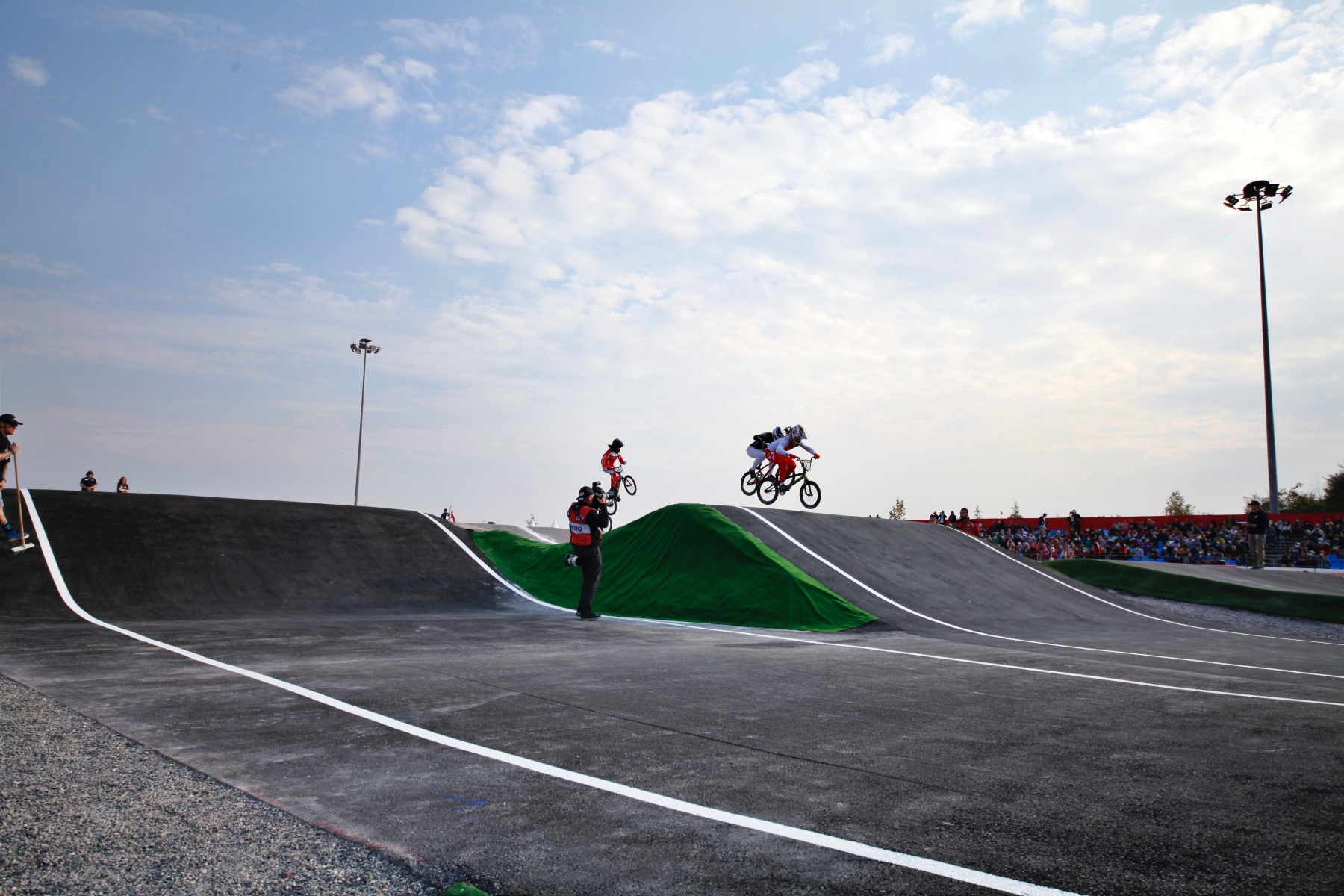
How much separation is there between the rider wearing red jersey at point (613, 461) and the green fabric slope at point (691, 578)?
3.61m

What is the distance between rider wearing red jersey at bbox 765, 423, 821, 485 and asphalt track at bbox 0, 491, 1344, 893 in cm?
639

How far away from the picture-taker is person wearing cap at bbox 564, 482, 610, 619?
12336mm

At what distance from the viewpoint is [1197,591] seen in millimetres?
17797

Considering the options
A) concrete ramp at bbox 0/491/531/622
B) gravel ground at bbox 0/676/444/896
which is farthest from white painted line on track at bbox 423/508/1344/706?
gravel ground at bbox 0/676/444/896

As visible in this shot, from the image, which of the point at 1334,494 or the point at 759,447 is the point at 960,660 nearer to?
the point at 759,447

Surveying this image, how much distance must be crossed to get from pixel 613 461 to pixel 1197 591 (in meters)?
14.3

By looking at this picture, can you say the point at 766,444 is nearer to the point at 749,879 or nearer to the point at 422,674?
the point at 422,674

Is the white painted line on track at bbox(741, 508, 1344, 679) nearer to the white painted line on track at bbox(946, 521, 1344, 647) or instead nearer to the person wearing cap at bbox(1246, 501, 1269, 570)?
the white painted line on track at bbox(946, 521, 1344, 647)

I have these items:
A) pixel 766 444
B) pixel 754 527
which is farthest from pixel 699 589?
pixel 766 444

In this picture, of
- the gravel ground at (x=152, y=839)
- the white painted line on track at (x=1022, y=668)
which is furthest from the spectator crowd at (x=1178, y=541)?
the gravel ground at (x=152, y=839)

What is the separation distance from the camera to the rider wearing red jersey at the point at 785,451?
17.3m

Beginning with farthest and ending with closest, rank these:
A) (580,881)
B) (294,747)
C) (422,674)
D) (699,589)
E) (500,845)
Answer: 1. (699,589)
2. (422,674)
3. (294,747)
4. (500,845)
5. (580,881)

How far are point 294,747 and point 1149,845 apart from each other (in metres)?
3.99

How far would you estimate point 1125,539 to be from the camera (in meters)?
31.2
